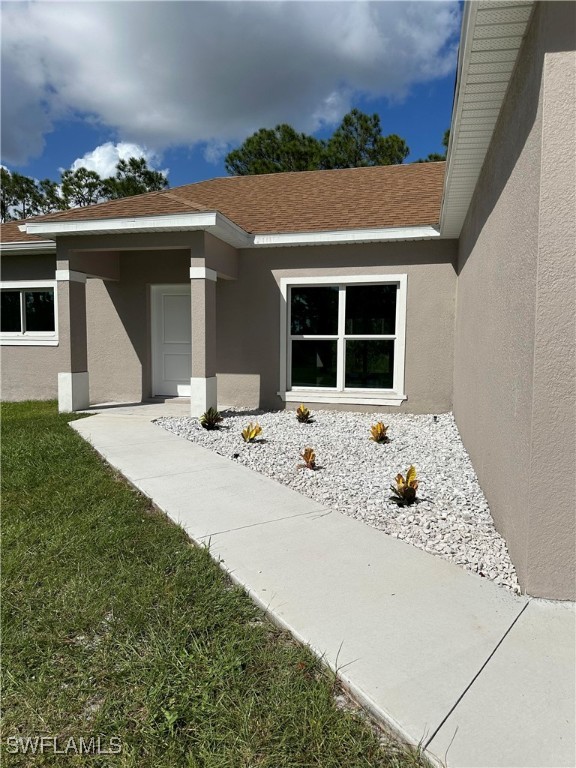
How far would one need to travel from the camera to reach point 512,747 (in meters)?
1.73

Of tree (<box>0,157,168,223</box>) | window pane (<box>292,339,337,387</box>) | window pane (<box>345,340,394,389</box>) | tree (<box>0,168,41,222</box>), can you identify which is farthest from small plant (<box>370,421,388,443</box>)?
tree (<box>0,168,41,222</box>)

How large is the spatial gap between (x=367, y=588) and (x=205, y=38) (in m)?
8.04

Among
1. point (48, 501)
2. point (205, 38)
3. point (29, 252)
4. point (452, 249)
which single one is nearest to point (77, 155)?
point (29, 252)

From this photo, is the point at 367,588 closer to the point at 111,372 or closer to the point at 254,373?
the point at 254,373

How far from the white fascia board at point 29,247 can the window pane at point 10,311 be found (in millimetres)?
1050

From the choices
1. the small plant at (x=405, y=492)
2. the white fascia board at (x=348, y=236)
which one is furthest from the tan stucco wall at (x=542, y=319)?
the white fascia board at (x=348, y=236)

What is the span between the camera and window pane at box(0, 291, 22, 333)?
39.1 ft

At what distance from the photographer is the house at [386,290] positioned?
2674 millimetres

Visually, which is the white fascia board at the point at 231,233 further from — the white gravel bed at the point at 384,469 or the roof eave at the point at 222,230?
the white gravel bed at the point at 384,469

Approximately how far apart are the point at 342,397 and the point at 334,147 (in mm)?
17340

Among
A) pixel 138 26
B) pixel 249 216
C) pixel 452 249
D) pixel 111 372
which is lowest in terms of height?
pixel 111 372

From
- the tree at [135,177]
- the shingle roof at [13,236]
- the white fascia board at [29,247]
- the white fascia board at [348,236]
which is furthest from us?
the tree at [135,177]

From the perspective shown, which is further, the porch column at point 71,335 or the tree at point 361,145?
the tree at point 361,145

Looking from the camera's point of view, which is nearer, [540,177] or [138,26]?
[540,177]
